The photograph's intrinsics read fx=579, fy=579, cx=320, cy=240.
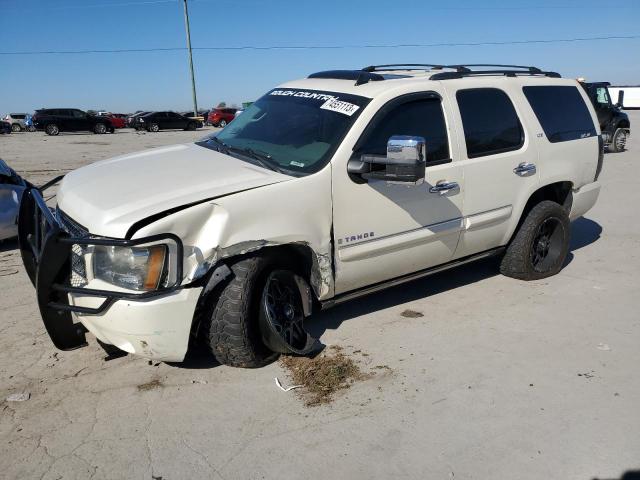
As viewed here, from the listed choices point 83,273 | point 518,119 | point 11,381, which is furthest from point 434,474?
point 518,119

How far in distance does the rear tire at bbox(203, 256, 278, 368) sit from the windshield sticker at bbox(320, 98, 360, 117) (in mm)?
1257

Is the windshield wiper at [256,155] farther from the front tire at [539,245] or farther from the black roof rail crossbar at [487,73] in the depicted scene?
the front tire at [539,245]

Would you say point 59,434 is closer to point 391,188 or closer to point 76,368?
point 76,368

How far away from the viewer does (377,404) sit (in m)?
3.38

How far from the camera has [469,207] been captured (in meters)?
4.62

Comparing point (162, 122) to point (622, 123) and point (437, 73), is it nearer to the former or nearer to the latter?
point (622, 123)

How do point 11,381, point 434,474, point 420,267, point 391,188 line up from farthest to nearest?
point 420,267 → point 391,188 → point 11,381 → point 434,474

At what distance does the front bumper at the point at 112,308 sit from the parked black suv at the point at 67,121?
3410cm

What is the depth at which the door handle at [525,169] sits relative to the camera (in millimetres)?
4934

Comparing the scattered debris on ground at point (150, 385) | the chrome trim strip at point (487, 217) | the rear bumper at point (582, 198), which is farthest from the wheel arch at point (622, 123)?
the scattered debris on ground at point (150, 385)

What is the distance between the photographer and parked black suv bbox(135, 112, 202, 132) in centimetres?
3600

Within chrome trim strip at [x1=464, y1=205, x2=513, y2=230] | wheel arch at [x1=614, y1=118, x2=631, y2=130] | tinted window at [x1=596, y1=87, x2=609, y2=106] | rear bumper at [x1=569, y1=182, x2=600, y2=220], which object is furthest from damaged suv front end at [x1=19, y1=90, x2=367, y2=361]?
wheel arch at [x1=614, y1=118, x2=631, y2=130]

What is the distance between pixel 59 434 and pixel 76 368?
0.75m

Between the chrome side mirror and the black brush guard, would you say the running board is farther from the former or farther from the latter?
the black brush guard
